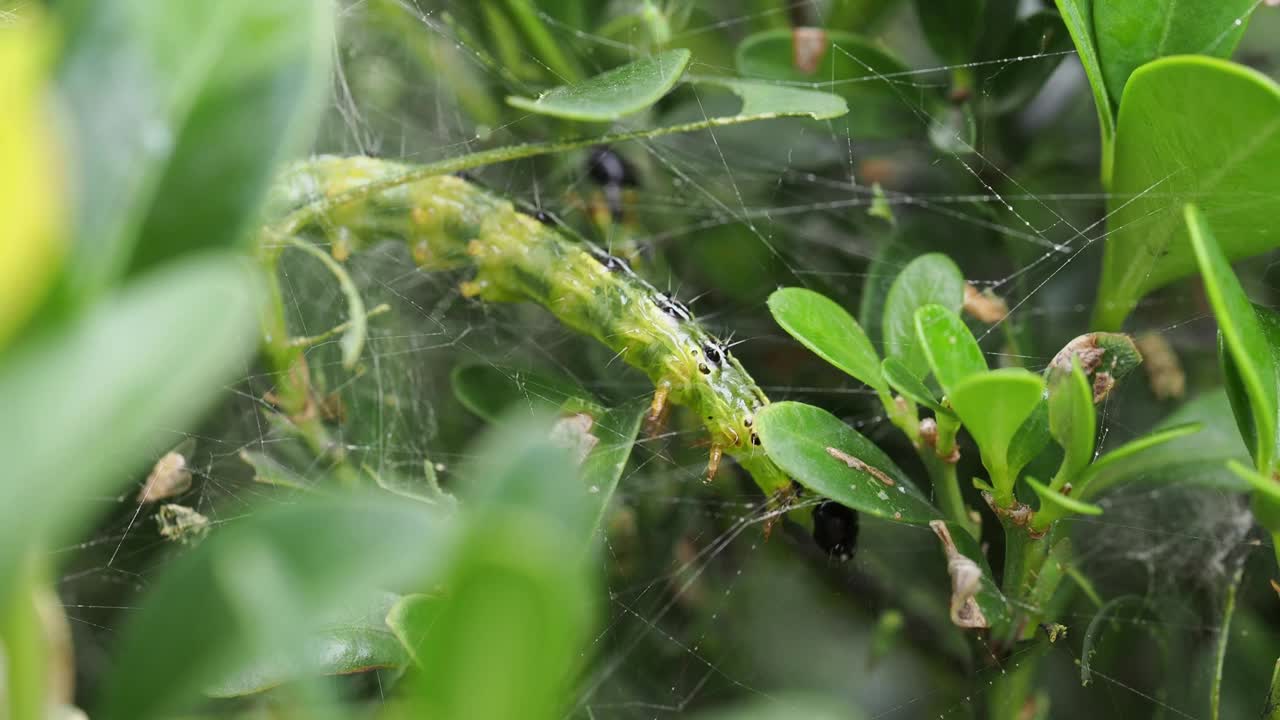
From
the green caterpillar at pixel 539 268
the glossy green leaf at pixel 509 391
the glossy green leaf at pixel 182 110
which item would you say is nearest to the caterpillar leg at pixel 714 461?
the green caterpillar at pixel 539 268

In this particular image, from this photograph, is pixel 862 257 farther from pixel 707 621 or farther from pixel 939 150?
pixel 707 621

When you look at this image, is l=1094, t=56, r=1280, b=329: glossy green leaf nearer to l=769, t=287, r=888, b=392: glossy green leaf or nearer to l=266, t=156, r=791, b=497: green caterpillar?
l=769, t=287, r=888, b=392: glossy green leaf

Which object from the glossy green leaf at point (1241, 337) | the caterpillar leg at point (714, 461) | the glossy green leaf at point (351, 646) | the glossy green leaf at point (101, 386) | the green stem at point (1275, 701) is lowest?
the green stem at point (1275, 701)

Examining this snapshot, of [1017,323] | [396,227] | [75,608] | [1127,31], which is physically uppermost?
[1127,31]

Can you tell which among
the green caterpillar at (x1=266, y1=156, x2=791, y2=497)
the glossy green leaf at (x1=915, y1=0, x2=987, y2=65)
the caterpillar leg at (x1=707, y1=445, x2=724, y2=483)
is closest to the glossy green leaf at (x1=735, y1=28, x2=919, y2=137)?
the glossy green leaf at (x1=915, y1=0, x2=987, y2=65)

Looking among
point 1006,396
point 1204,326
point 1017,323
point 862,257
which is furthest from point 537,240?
point 1204,326

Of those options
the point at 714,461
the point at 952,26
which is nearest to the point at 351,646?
the point at 714,461

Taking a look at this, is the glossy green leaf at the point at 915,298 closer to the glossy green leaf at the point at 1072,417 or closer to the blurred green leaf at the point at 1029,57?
the glossy green leaf at the point at 1072,417

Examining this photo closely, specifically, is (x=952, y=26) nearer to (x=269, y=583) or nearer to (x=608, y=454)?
(x=608, y=454)
